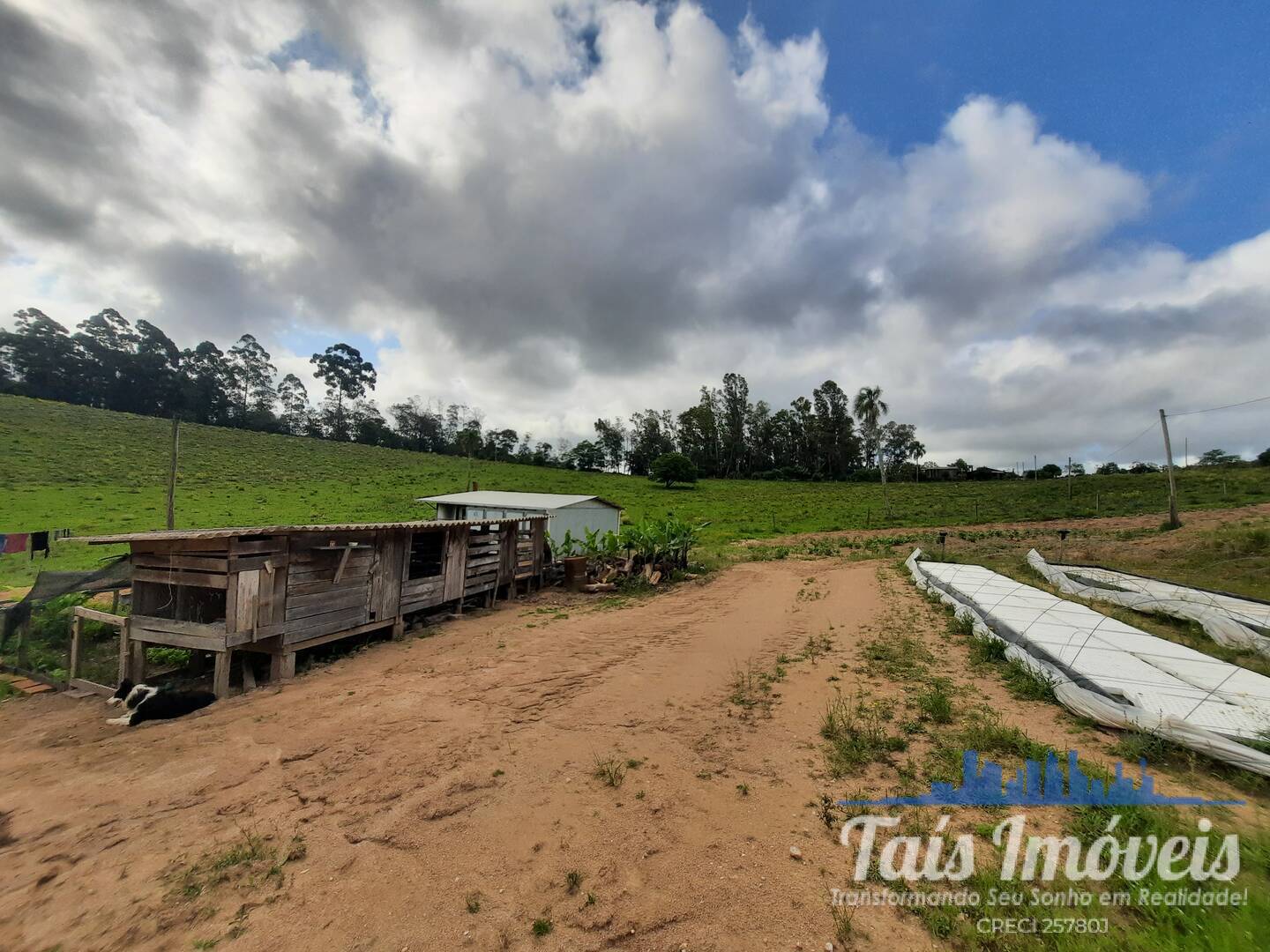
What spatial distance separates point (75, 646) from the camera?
7.40 metres

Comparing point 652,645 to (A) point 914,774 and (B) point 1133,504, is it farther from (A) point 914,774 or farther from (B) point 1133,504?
(B) point 1133,504

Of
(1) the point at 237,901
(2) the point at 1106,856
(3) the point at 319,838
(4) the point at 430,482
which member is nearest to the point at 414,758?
(3) the point at 319,838

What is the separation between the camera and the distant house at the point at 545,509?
18141 millimetres

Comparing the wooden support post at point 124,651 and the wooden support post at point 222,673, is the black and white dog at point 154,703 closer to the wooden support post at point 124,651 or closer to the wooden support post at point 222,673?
the wooden support post at point 222,673

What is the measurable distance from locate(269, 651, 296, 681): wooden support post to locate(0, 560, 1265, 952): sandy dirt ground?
0.91ft

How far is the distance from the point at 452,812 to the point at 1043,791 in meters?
4.82

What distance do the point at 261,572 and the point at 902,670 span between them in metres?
9.46

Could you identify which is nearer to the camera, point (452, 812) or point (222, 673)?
point (452, 812)

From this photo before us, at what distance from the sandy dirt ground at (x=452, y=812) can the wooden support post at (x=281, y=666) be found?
0.28 meters

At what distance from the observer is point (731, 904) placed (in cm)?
298

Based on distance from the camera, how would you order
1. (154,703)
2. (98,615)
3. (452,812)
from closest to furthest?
(452,812) → (154,703) → (98,615)

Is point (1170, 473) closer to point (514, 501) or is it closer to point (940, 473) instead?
point (514, 501)

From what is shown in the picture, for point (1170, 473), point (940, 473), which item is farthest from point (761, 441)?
point (1170, 473)

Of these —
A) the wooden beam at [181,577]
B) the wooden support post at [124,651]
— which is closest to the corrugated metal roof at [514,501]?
the wooden beam at [181,577]
